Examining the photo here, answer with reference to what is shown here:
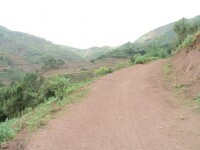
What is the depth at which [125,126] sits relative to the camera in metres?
10.9

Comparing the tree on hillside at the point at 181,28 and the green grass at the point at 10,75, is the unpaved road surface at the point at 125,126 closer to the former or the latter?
the tree on hillside at the point at 181,28

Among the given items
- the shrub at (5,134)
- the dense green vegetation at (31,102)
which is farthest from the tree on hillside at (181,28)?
the shrub at (5,134)

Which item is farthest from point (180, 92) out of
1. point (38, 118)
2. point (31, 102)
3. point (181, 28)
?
point (181, 28)

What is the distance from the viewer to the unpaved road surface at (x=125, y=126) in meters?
9.27

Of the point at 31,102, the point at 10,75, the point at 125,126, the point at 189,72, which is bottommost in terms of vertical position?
the point at 31,102

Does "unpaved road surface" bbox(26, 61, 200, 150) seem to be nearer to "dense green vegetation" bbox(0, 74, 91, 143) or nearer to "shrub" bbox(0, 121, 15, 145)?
"shrub" bbox(0, 121, 15, 145)

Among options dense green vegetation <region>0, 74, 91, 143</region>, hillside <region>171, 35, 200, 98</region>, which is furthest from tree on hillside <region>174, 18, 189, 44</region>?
hillside <region>171, 35, 200, 98</region>

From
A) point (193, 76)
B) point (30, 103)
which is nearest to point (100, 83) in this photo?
point (193, 76)

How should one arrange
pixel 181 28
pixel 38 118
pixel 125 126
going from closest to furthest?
pixel 125 126 < pixel 38 118 < pixel 181 28

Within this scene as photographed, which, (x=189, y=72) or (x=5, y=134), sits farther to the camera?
(x=189, y=72)

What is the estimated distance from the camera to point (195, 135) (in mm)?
9430

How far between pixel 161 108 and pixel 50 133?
416cm

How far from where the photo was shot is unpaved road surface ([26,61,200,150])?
9.27 metres

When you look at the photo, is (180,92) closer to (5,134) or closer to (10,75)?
(5,134)
